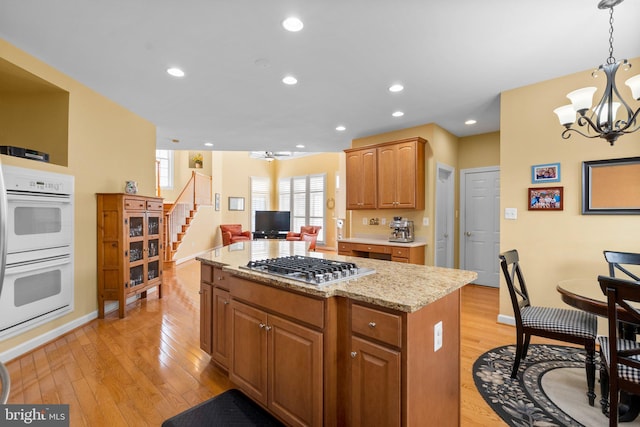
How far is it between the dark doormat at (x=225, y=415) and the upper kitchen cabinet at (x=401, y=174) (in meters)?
3.50

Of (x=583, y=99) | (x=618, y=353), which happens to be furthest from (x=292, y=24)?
(x=618, y=353)

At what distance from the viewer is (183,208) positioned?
325 inches

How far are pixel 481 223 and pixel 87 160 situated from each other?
591 cm

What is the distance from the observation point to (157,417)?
1.96m

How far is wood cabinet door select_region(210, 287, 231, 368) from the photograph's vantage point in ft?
7.50

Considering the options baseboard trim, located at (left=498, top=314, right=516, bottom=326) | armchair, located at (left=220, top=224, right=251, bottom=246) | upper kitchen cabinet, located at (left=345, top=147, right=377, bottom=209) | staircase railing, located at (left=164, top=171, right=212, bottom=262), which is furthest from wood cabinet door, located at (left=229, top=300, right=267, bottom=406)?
armchair, located at (left=220, top=224, right=251, bottom=246)

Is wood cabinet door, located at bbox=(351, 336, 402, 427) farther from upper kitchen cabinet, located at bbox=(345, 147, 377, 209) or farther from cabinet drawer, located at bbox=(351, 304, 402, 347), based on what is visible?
upper kitchen cabinet, located at bbox=(345, 147, 377, 209)

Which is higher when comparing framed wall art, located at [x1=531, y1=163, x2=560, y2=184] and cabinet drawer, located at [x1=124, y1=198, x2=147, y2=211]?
framed wall art, located at [x1=531, y1=163, x2=560, y2=184]

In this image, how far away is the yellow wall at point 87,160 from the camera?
2964 millimetres

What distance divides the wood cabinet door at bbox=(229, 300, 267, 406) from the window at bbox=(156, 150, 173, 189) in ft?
25.8

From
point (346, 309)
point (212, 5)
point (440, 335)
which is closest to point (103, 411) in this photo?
point (346, 309)

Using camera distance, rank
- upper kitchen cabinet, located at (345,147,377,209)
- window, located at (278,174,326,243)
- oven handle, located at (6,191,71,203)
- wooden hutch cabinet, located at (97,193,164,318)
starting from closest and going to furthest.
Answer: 1. oven handle, located at (6,191,71,203)
2. wooden hutch cabinet, located at (97,193,164,318)
3. upper kitchen cabinet, located at (345,147,377,209)
4. window, located at (278,174,326,243)

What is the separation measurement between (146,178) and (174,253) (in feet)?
10.9

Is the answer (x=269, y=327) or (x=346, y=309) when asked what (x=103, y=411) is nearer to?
(x=269, y=327)
